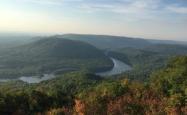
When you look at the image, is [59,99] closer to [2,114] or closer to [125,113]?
[2,114]

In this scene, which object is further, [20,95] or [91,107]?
[20,95]

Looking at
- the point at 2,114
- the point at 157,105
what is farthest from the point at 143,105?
the point at 2,114

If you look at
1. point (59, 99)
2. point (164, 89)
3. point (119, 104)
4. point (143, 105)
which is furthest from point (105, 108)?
point (59, 99)

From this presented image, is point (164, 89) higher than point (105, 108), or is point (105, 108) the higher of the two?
point (105, 108)

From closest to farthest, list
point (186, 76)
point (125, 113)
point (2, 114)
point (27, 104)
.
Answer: point (125, 113)
point (2, 114)
point (27, 104)
point (186, 76)

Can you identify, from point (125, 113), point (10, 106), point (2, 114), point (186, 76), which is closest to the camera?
point (125, 113)

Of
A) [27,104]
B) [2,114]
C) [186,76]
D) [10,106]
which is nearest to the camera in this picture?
[2,114]

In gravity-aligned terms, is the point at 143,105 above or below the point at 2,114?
above

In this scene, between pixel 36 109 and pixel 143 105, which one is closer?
pixel 143 105

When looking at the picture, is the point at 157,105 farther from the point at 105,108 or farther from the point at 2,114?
the point at 2,114
